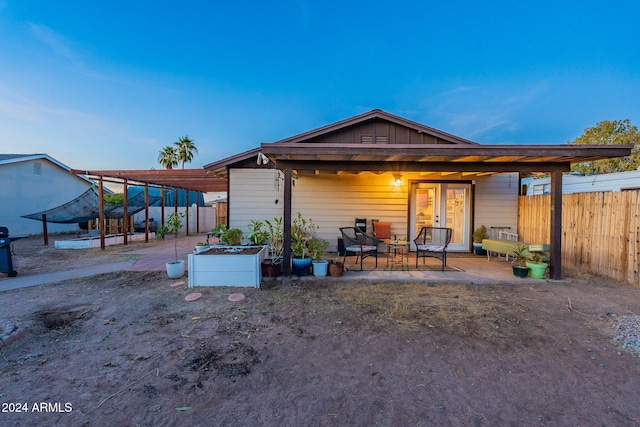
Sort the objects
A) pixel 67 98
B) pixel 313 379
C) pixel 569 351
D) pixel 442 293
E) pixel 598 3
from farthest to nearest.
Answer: pixel 67 98, pixel 598 3, pixel 442 293, pixel 569 351, pixel 313 379

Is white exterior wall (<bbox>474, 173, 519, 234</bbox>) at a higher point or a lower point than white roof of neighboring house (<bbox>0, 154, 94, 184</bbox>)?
lower

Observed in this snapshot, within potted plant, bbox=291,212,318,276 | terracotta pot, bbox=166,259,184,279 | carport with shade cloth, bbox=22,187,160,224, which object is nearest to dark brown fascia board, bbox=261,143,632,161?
potted plant, bbox=291,212,318,276

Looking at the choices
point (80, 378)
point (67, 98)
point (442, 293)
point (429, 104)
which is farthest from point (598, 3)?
point (67, 98)

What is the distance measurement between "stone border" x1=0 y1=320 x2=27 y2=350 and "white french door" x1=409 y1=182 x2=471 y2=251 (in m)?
7.76

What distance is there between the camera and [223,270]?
4.71 m

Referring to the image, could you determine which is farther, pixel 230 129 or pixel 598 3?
pixel 230 129

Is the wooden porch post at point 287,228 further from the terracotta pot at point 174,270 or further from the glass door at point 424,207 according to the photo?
the glass door at point 424,207

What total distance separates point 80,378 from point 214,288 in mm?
2432

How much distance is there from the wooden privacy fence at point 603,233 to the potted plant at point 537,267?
119 cm

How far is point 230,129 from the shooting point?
12695mm

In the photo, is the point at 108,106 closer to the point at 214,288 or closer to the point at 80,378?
the point at 214,288

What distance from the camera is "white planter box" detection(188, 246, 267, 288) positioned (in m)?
4.68

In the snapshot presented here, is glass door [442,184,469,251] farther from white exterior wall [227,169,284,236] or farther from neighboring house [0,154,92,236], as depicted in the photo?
neighboring house [0,154,92,236]

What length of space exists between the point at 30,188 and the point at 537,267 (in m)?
18.8
